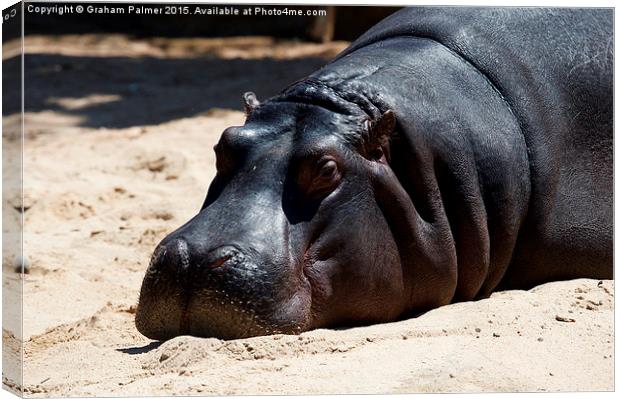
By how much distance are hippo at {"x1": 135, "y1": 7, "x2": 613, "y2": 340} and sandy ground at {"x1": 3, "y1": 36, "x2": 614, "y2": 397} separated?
0.12m

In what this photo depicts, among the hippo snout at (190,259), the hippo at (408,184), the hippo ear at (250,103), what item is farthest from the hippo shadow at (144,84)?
the hippo snout at (190,259)

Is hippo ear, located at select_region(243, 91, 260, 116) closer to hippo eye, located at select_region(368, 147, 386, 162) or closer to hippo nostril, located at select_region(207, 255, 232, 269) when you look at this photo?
hippo eye, located at select_region(368, 147, 386, 162)

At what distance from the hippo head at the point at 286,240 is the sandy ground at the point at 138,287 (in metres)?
0.09

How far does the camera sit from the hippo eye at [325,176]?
3.86 meters

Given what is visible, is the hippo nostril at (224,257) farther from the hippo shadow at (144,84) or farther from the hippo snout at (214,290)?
the hippo shadow at (144,84)

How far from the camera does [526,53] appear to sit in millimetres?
4637

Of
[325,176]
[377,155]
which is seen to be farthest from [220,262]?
[377,155]

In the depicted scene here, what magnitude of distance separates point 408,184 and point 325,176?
34 cm

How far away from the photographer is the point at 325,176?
386 cm

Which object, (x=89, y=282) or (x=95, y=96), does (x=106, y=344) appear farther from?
(x=95, y=96)

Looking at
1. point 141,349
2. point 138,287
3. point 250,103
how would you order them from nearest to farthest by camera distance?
point 141,349, point 250,103, point 138,287

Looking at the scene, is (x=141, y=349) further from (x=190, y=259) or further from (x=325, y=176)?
(x=325, y=176)

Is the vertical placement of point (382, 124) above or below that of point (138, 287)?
above

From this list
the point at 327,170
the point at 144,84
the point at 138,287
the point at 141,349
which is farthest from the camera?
the point at 144,84
